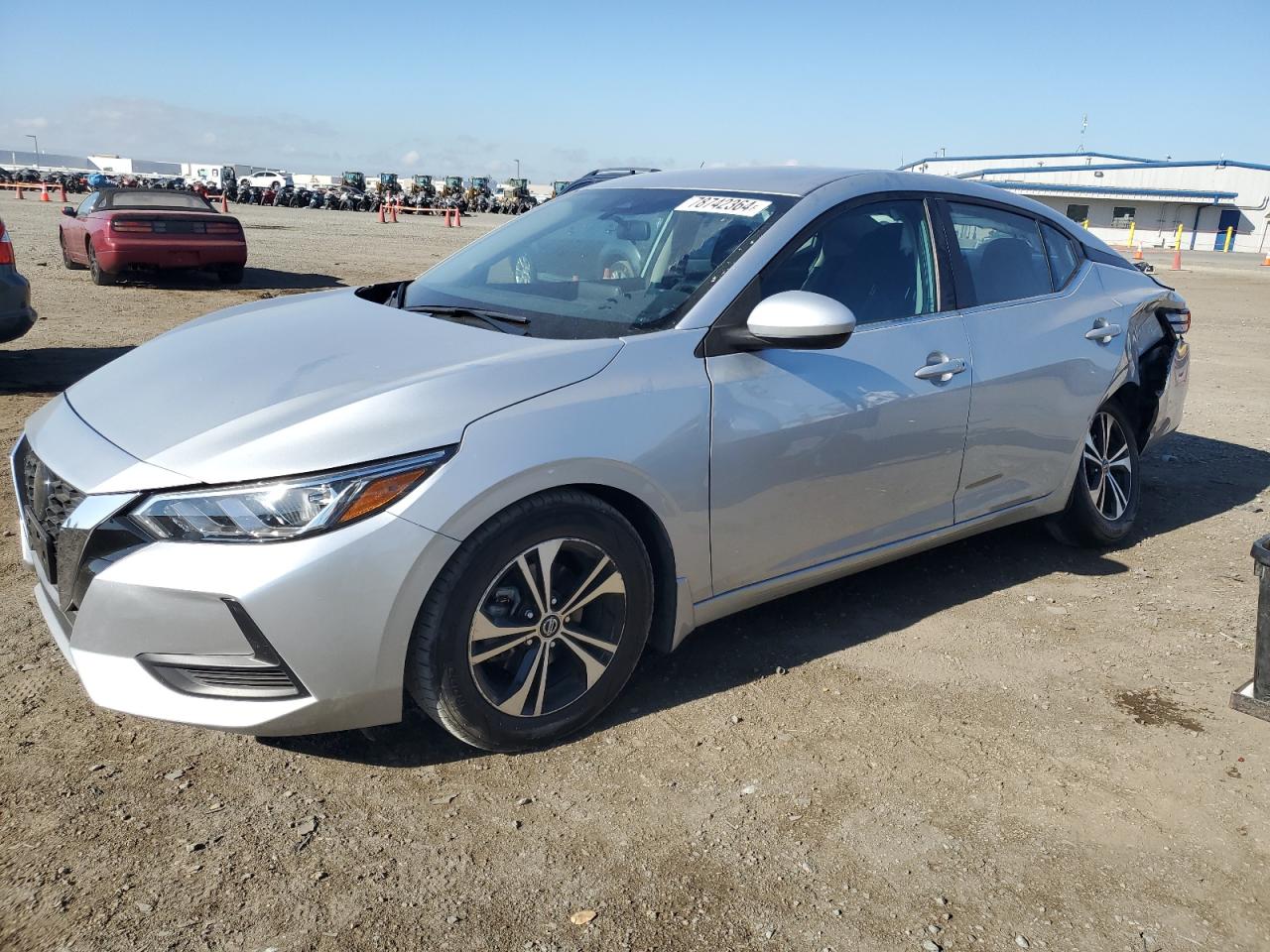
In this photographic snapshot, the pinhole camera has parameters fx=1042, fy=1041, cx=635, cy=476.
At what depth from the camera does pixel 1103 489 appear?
490cm

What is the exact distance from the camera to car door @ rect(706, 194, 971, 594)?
3.30 meters

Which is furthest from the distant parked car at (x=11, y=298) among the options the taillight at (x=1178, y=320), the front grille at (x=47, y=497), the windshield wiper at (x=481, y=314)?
the taillight at (x=1178, y=320)

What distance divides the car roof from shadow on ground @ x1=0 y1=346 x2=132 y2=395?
4.76 meters

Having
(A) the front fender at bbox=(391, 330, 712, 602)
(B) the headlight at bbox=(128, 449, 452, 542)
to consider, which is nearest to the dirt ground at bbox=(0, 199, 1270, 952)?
(A) the front fender at bbox=(391, 330, 712, 602)

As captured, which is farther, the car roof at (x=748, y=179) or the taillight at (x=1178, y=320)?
the taillight at (x=1178, y=320)

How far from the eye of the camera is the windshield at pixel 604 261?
134 inches

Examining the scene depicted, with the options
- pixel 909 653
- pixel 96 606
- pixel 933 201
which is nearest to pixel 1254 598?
pixel 909 653

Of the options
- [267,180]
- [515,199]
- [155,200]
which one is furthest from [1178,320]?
[267,180]

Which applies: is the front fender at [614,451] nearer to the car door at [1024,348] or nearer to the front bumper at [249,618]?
the front bumper at [249,618]

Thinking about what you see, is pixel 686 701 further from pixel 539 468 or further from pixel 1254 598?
pixel 1254 598

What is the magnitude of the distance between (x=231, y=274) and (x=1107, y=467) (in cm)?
1254

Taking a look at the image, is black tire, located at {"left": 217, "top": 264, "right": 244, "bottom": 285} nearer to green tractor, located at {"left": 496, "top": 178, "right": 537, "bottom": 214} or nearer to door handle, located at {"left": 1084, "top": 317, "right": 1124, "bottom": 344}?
door handle, located at {"left": 1084, "top": 317, "right": 1124, "bottom": 344}

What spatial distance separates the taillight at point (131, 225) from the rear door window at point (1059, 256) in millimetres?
12127

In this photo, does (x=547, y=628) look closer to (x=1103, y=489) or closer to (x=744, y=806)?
(x=744, y=806)
